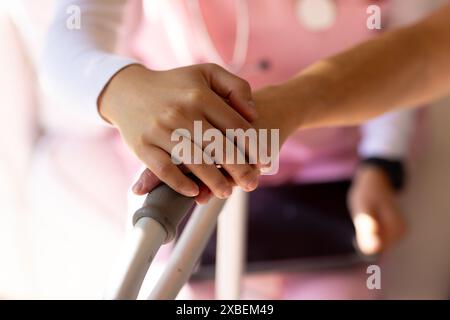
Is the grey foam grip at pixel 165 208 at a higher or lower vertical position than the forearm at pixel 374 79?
lower

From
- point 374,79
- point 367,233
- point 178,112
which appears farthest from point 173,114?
point 367,233

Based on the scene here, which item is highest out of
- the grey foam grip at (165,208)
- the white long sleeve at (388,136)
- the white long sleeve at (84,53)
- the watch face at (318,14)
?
the watch face at (318,14)

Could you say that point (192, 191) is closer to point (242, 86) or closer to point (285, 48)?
point (242, 86)

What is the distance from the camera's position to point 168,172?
1.54 feet

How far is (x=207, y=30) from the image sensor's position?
84 cm

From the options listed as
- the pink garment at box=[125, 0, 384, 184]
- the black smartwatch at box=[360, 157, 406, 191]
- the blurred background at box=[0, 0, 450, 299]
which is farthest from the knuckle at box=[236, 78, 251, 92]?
the black smartwatch at box=[360, 157, 406, 191]

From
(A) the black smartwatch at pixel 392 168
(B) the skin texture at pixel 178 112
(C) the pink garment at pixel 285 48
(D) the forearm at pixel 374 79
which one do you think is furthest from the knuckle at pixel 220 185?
(A) the black smartwatch at pixel 392 168

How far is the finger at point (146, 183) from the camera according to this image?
48cm

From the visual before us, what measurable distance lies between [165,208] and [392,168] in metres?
0.66

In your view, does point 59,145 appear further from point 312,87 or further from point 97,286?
point 312,87

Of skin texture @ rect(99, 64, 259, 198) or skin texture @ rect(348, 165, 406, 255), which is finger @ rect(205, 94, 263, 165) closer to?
skin texture @ rect(99, 64, 259, 198)

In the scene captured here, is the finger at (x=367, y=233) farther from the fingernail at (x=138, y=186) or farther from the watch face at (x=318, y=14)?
the fingernail at (x=138, y=186)
